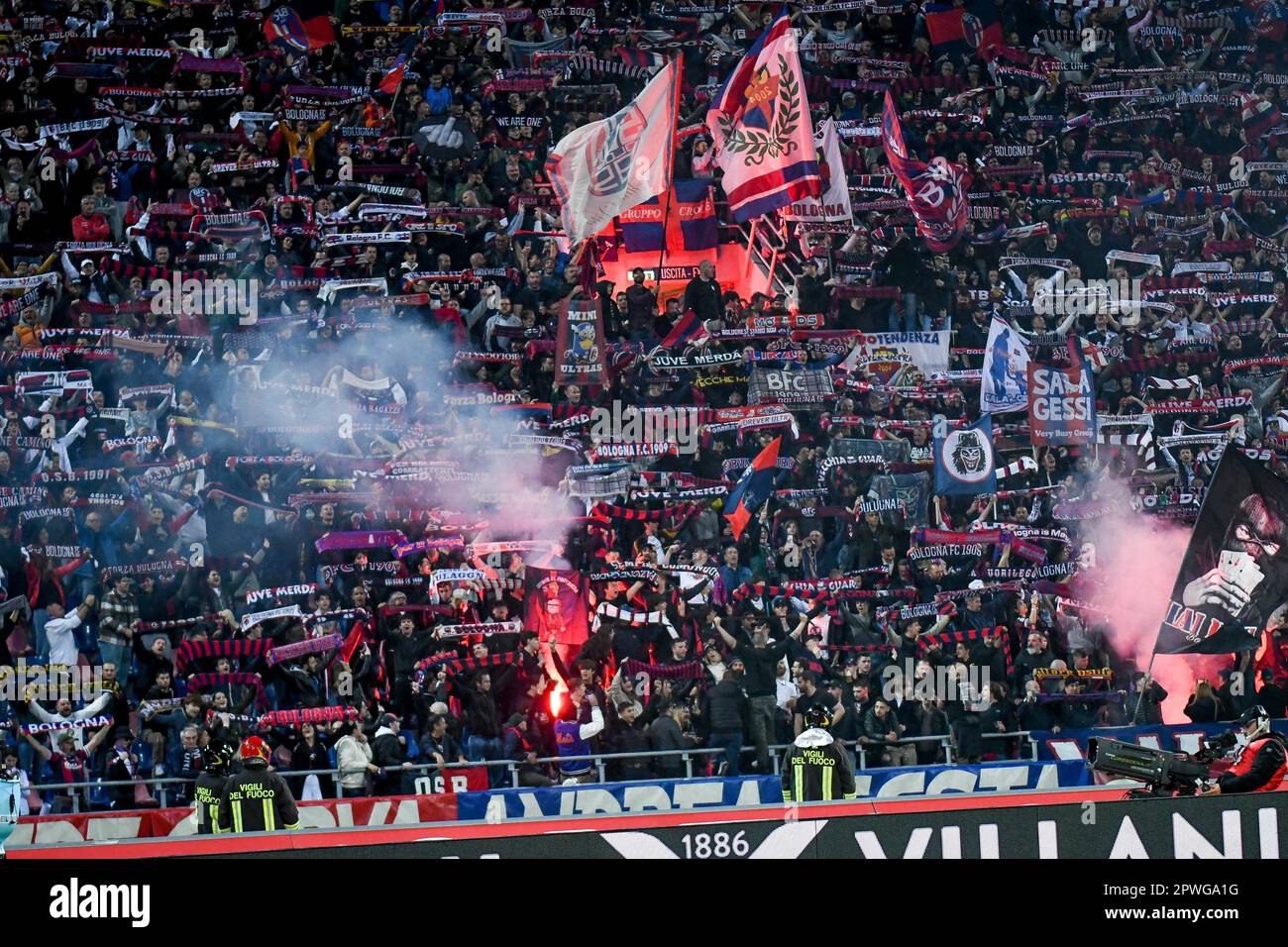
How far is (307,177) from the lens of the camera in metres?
21.6

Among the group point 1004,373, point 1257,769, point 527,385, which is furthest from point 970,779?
point 527,385

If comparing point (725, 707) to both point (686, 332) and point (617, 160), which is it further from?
point (617, 160)

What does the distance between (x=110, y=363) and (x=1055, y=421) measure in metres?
Result: 10.2

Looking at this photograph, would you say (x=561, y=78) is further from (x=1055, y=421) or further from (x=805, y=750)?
(x=805, y=750)

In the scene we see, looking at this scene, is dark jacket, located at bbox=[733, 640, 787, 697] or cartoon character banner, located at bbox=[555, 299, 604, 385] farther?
cartoon character banner, located at bbox=[555, 299, 604, 385]

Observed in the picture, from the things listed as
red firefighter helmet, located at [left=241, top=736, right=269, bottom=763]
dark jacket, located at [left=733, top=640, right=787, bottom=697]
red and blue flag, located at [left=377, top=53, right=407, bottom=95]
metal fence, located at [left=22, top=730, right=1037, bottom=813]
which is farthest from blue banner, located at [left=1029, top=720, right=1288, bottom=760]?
red and blue flag, located at [left=377, top=53, right=407, bottom=95]

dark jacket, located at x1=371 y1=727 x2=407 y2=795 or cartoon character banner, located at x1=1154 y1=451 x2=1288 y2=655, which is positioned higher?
cartoon character banner, located at x1=1154 y1=451 x2=1288 y2=655

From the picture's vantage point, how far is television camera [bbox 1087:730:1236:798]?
1075 centimetres

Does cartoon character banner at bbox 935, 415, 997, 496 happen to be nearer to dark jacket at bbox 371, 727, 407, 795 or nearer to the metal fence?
the metal fence

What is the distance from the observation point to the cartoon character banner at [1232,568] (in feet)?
51.4

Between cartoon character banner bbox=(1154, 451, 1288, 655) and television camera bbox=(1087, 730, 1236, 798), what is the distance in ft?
15.5

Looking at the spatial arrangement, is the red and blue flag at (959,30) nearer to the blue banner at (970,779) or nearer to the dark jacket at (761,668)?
the dark jacket at (761,668)

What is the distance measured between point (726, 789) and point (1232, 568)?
16.5 ft
